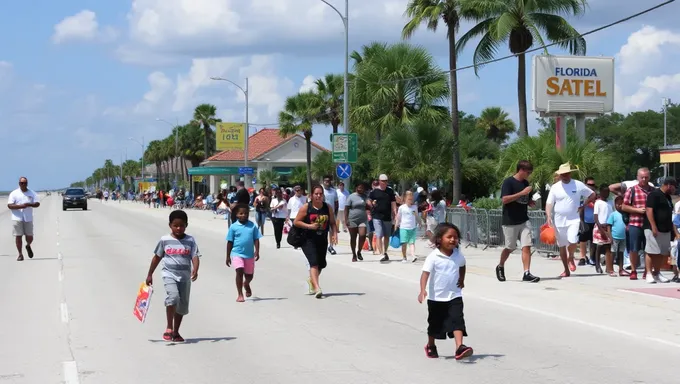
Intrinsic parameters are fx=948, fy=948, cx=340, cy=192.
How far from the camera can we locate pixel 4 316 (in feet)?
38.6

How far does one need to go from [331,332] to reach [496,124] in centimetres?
6341

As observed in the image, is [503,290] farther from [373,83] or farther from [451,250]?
[373,83]

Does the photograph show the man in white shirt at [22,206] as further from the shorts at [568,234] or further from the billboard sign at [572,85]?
the billboard sign at [572,85]

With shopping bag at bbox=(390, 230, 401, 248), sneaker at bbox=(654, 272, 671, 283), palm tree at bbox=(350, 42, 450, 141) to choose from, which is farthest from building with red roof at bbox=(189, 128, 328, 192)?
sneaker at bbox=(654, 272, 671, 283)

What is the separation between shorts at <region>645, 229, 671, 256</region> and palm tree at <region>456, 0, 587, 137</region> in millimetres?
16021

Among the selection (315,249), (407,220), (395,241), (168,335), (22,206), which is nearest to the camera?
(168,335)

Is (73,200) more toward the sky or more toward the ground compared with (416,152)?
more toward the ground

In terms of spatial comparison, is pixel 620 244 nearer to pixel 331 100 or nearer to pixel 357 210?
pixel 357 210

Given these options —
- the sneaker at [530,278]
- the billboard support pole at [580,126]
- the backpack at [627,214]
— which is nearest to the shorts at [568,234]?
the sneaker at [530,278]

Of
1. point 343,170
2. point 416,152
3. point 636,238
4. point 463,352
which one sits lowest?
point 463,352

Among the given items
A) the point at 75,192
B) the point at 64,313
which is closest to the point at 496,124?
the point at 75,192

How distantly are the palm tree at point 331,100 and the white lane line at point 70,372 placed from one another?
45873 mm

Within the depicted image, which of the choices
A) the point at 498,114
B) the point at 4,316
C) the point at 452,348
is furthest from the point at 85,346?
the point at 498,114

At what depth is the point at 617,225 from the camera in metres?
16.5
